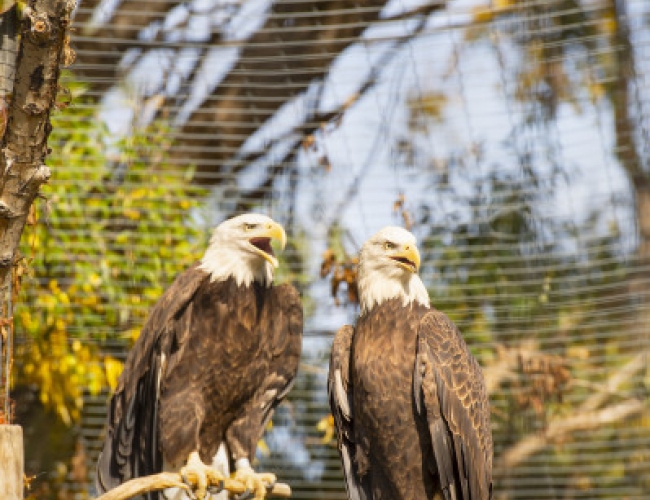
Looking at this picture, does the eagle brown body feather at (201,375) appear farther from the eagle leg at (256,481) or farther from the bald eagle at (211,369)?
the eagle leg at (256,481)

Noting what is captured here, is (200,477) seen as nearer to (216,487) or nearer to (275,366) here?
(216,487)

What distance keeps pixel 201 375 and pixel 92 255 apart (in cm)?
221

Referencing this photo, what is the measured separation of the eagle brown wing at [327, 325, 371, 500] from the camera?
342 centimetres

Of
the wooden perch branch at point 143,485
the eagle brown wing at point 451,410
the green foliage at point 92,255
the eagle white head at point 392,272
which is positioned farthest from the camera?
the green foliage at point 92,255

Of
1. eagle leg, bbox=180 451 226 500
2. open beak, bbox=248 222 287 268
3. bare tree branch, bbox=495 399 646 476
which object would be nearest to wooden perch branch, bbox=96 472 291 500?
eagle leg, bbox=180 451 226 500

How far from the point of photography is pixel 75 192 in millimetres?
5566

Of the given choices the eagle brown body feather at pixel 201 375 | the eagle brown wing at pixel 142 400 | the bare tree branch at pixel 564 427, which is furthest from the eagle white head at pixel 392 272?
the bare tree branch at pixel 564 427

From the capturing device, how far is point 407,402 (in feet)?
10.9

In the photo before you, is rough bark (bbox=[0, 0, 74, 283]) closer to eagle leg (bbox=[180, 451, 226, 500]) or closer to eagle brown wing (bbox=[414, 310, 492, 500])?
eagle leg (bbox=[180, 451, 226, 500])

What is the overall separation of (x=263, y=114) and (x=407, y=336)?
306cm

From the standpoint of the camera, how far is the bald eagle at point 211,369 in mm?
3447

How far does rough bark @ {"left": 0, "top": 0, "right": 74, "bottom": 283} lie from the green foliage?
104 inches

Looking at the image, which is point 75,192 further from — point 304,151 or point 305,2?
point 305,2

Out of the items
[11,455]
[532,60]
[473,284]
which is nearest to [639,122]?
[532,60]
